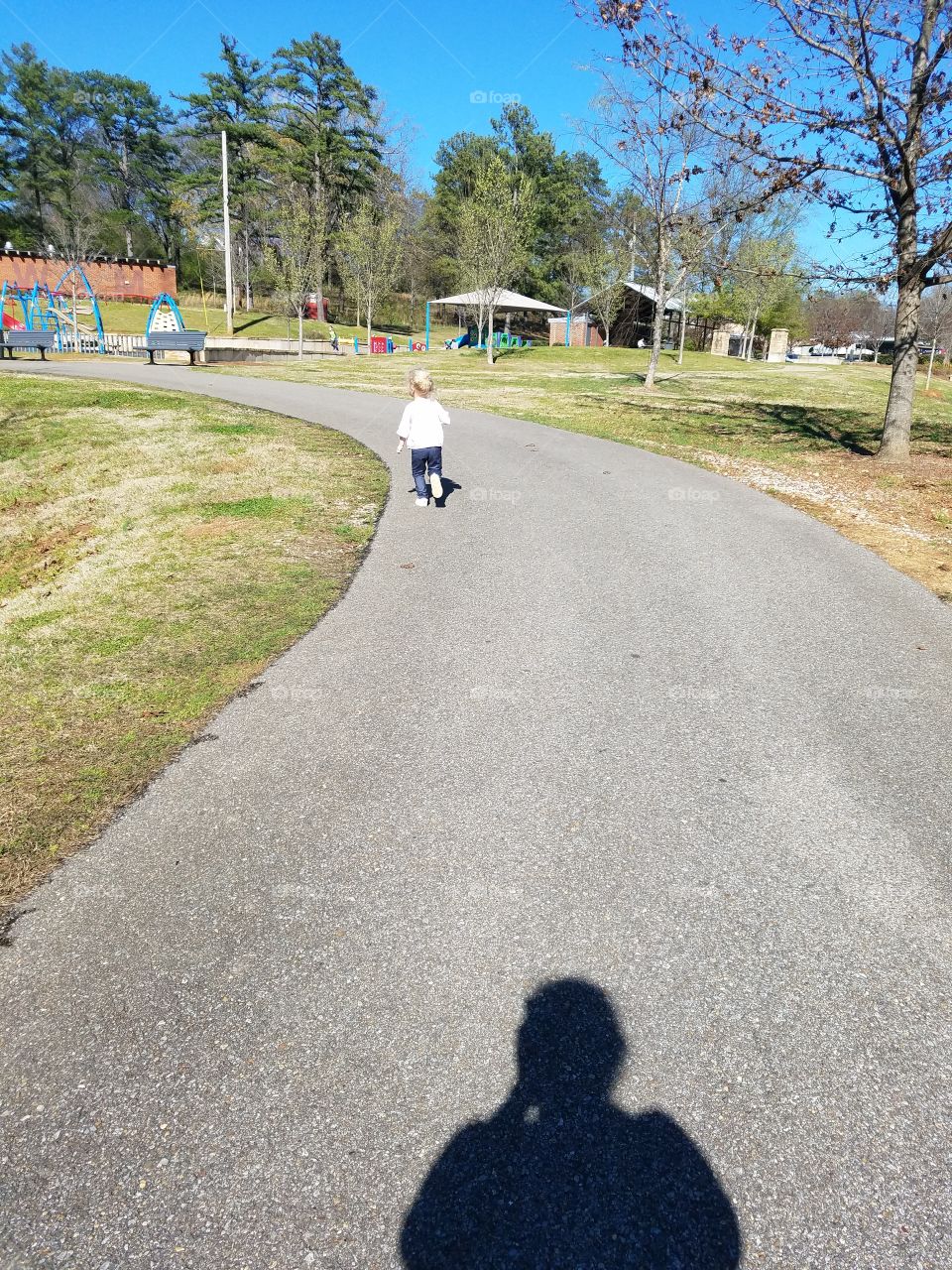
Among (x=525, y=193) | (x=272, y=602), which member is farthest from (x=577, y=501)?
(x=525, y=193)

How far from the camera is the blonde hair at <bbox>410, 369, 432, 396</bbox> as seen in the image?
8.80m

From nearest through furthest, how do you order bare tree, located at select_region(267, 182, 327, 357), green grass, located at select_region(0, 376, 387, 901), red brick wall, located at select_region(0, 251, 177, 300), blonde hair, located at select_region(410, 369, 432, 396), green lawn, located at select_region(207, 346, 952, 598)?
green grass, located at select_region(0, 376, 387, 901) → blonde hair, located at select_region(410, 369, 432, 396) → green lawn, located at select_region(207, 346, 952, 598) → bare tree, located at select_region(267, 182, 327, 357) → red brick wall, located at select_region(0, 251, 177, 300)

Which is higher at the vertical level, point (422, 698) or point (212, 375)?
point (212, 375)

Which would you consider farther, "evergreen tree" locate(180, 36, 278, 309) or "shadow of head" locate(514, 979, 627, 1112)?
"evergreen tree" locate(180, 36, 278, 309)

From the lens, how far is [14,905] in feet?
9.77

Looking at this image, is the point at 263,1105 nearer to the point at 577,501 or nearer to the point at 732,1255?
the point at 732,1255

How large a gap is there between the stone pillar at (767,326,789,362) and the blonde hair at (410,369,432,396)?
55410 mm

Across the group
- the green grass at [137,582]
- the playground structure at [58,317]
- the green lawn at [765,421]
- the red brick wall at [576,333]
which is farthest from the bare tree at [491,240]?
the green grass at [137,582]

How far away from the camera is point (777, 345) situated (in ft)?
186

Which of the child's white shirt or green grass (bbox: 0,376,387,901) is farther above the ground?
the child's white shirt

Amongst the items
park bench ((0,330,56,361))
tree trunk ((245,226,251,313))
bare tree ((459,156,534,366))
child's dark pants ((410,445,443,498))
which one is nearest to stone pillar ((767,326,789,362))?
bare tree ((459,156,534,366))

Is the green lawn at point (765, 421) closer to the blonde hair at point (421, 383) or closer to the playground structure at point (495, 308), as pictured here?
the blonde hair at point (421, 383)

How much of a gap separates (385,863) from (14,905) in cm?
142

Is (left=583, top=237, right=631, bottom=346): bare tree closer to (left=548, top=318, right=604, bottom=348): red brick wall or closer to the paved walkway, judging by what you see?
(left=548, top=318, right=604, bottom=348): red brick wall
